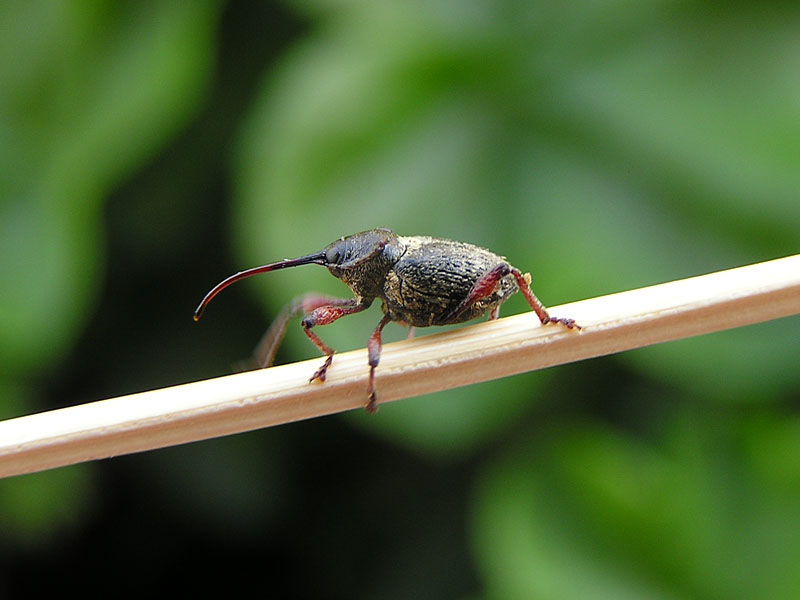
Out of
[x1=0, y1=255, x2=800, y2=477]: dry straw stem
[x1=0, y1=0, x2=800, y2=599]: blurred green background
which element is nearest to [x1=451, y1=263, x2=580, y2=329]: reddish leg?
[x1=0, y1=255, x2=800, y2=477]: dry straw stem

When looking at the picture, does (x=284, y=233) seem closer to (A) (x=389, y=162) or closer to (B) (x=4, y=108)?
(A) (x=389, y=162)

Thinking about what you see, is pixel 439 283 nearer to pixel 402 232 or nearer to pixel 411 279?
pixel 411 279

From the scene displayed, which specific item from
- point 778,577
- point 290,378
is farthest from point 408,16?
point 778,577

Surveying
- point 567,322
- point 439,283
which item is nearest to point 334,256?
point 439,283

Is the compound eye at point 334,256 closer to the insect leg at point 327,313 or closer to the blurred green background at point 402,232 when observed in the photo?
the insect leg at point 327,313

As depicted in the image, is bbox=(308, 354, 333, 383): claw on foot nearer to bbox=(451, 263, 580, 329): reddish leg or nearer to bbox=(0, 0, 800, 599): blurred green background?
bbox=(451, 263, 580, 329): reddish leg
